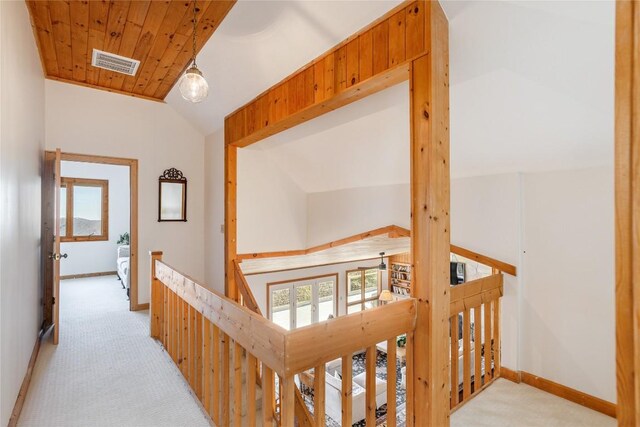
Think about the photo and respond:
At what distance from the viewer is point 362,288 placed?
940 centimetres

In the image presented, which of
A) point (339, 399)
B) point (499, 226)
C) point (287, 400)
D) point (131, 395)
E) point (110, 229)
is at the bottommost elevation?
point (339, 399)

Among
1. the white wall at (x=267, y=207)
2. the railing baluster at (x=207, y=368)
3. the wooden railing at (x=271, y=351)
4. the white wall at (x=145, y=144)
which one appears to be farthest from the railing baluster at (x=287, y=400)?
the white wall at (x=145, y=144)

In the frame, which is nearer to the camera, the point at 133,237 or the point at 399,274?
the point at 133,237

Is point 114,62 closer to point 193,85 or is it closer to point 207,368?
point 193,85

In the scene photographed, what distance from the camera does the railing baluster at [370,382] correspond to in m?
1.71

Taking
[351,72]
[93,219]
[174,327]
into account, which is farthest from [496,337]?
[93,219]

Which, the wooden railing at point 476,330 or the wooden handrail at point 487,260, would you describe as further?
the wooden handrail at point 487,260

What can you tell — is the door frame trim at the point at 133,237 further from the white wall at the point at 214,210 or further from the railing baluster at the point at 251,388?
the railing baluster at the point at 251,388

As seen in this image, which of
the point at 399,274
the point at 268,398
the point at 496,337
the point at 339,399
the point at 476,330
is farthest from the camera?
the point at 399,274

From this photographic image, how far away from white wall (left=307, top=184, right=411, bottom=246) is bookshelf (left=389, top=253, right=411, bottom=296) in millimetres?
5706

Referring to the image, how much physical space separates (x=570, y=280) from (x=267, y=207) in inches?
129

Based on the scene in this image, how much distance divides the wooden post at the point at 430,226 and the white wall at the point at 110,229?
7.04 m

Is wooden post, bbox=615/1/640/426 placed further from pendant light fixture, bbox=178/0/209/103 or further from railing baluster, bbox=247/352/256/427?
pendant light fixture, bbox=178/0/209/103

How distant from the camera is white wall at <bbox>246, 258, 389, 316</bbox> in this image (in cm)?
657
